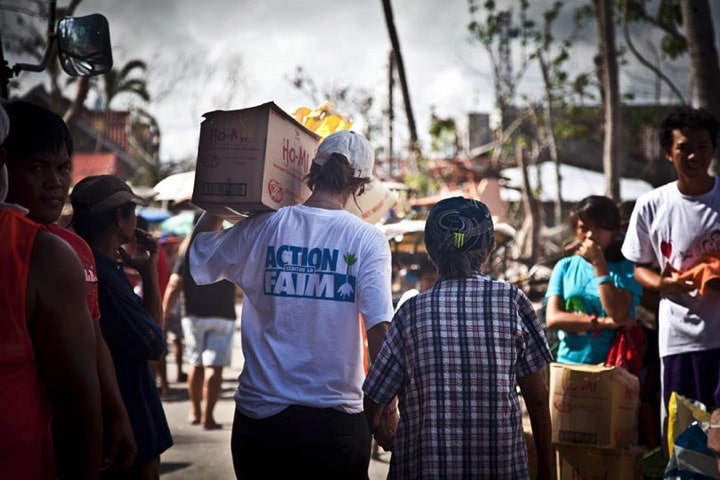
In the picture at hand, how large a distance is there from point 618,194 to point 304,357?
790 centimetres

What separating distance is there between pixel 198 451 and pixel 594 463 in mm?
3920

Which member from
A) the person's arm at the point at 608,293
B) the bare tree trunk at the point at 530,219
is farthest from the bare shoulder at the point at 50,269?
the bare tree trunk at the point at 530,219

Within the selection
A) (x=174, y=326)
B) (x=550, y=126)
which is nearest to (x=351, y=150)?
(x=174, y=326)

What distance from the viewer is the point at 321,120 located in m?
4.46

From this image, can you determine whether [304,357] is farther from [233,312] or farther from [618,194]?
[618,194]

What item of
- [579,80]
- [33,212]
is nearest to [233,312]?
[33,212]

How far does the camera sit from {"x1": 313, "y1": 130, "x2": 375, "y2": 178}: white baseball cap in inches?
134

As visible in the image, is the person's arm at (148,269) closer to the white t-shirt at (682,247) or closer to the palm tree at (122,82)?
the white t-shirt at (682,247)

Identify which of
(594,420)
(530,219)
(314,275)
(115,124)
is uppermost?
(115,124)

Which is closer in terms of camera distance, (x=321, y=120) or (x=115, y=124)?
(x=321, y=120)

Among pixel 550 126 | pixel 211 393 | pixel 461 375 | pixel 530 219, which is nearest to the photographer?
pixel 461 375

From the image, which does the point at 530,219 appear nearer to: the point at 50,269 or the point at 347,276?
the point at 347,276

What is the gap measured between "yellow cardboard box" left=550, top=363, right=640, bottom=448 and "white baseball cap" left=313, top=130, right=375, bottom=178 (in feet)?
5.54

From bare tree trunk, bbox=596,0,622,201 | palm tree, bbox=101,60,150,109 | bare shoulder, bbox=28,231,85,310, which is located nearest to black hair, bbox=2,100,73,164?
bare shoulder, bbox=28,231,85,310
